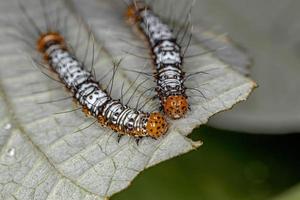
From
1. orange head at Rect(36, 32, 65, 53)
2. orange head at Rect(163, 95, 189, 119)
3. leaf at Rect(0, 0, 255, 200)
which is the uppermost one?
orange head at Rect(36, 32, 65, 53)

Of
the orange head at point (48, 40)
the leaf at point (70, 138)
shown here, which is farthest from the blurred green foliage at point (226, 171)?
the orange head at point (48, 40)

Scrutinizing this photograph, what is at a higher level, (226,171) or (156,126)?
(156,126)

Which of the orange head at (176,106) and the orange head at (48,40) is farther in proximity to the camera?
the orange head at (48,40)

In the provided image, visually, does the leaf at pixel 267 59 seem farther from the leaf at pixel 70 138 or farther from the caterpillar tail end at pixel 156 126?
the caterpillar tail end at pixel 156 126

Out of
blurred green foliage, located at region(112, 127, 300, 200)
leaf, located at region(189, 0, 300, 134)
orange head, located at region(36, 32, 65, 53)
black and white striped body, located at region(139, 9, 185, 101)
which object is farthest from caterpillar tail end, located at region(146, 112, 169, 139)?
orange head, located at region(36, 32, 65, 53)

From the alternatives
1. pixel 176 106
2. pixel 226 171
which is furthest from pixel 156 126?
pixel 226 171

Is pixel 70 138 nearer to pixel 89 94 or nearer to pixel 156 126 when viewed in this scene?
pixel 89 94

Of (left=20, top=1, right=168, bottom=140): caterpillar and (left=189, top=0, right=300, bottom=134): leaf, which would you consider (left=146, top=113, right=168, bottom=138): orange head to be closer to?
(left=20, top=1, right=168, bottom=140): caterpillar
